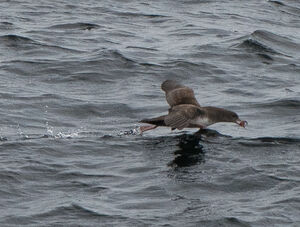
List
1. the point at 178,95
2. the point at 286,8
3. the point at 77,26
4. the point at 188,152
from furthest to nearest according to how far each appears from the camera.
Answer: the point at 286,8 < the point at 77,26 < the point at 178,95 < the point at 188,152

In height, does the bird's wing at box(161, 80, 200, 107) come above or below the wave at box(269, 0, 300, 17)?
above

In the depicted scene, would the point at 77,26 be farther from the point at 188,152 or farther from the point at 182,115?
the point at 188,152

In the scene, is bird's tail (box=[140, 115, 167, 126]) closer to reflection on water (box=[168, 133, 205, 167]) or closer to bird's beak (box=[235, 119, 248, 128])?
reflection on water (box=[168, 133, 205, 167])

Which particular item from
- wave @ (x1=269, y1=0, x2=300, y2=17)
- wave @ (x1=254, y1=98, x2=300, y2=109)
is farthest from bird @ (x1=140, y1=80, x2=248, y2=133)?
wave @ (x1=269, y1=0, x2=300, y2=17)

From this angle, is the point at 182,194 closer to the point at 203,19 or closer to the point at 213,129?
the point at 213,129

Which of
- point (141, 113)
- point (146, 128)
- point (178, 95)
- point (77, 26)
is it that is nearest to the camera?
point (146, 128)

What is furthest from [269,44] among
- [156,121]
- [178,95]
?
[156,121]

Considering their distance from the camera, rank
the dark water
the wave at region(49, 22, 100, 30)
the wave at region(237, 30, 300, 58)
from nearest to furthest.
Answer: the dark water
the wave at region(237, 30, 300, 58)
the wave at region(49, 22, 100, 30)

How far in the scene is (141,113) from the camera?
14.6 m

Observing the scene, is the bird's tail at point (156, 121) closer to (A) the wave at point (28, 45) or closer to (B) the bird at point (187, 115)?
(B) the bird at point (187, 115)

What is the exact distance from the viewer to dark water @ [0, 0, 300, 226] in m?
10.5

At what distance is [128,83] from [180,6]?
314 inches

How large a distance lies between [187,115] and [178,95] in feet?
3.42

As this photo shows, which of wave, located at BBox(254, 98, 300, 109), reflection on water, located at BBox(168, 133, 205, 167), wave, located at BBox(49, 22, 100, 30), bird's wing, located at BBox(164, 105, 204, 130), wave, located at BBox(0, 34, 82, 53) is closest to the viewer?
reflection on water, located at BBox(168, 133, 205, 167)
